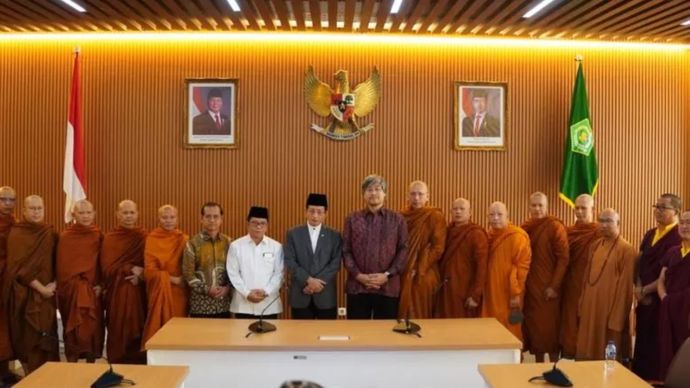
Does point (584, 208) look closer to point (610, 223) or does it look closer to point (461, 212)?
point (610, 223)

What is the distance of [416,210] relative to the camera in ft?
17.0

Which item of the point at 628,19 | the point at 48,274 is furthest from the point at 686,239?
the point at 48,274

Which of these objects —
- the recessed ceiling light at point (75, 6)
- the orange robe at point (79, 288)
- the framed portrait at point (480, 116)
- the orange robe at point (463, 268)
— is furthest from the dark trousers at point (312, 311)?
the recessed ceiling light at point (75, 6)

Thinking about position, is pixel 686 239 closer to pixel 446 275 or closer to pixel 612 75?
pixel 446 275

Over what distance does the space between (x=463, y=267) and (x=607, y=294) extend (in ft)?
3.66

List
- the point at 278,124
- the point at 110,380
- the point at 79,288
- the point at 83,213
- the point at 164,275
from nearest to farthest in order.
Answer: the point at 110,380, the point at 164,275, the point at 79,288, the point at 83,213, the point at 278,124

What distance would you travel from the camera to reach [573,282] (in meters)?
5.48

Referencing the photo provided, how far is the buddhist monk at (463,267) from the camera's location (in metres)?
5.13

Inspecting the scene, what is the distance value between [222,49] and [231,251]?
299 centimetres

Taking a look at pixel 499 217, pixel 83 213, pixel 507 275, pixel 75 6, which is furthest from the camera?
pixel 75 6

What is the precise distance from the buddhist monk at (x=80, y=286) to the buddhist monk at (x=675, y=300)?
13.9 feet

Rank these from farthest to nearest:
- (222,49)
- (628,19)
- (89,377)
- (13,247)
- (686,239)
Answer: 1. (222,49)
2. (628,19)
3. (13,247)
4. (686,239)
5. (89,377)

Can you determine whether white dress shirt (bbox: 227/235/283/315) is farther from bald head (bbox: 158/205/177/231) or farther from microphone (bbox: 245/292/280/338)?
microphone (bbox: 245/292/280/338)

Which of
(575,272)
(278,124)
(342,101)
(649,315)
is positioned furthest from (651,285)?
(278,124)
